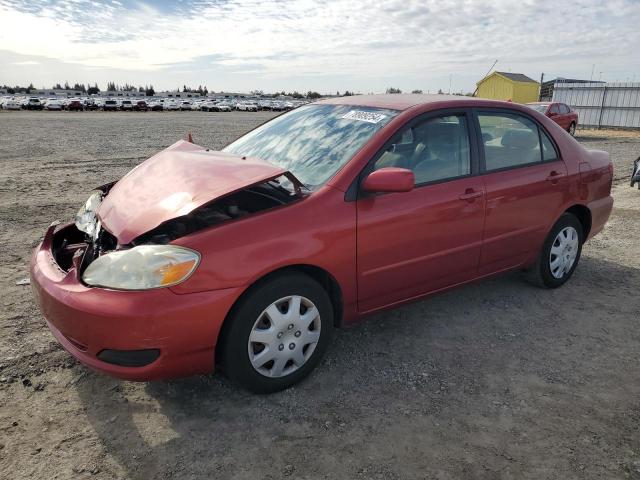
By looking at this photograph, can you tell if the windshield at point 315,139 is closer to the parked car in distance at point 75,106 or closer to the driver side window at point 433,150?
the driver side window at point 433,150

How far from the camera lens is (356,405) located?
2801 millimetres

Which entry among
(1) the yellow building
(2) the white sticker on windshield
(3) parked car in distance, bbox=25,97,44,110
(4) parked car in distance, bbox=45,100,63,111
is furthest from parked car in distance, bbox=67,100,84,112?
(2) the white sticker on windshield

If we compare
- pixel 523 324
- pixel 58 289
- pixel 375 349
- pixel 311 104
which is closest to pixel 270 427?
pixel 375 349

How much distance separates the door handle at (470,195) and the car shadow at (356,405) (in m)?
1.00

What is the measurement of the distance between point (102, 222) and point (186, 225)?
54cm

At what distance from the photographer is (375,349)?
3428mm

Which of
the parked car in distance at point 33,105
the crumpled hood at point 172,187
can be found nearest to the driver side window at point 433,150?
the crumpled hood at point 172,187

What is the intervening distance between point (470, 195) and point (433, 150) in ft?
1.36

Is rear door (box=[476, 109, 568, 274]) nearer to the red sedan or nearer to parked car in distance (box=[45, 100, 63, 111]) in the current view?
the red sedan

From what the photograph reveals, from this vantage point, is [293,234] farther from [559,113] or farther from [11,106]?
[11,106]

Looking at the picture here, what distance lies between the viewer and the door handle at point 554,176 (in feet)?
13.3

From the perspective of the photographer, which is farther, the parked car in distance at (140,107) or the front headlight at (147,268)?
the parked car in distance at (140,107)

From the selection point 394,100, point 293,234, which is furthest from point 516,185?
point 293,234

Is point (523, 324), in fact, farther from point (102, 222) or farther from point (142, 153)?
point (142, 153)
